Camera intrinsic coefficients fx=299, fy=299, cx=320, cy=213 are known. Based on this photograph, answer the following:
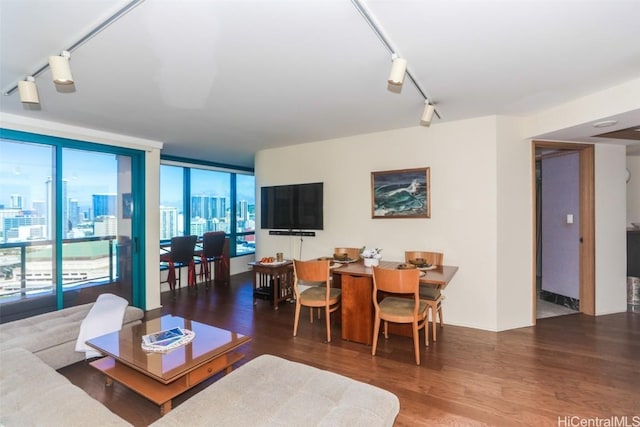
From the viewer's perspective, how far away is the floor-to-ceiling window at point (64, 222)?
3.33m

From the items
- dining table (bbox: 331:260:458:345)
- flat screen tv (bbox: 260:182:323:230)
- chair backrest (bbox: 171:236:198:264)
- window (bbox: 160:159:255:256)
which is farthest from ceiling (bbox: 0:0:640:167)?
window (bbox: 160:159:255:256)

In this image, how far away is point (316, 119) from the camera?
3549 mm

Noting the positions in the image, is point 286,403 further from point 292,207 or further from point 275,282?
point 292,207

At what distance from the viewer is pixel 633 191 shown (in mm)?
4898

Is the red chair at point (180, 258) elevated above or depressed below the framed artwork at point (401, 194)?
below

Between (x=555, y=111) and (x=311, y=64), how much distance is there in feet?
9.10

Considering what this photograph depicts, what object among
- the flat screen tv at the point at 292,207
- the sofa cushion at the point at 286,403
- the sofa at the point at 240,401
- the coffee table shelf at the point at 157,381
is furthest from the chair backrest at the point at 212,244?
the sofa cushion at the point at 286,403

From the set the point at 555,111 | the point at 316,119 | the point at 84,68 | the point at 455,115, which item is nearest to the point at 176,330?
the point at 84,68

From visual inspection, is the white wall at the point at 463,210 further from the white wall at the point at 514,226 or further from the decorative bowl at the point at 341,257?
the decorative bowl at the point at 341,257

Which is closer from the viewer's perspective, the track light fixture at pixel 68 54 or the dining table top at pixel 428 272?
the track light fixture at pixel 68 54

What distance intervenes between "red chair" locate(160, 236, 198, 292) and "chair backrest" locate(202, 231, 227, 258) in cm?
20

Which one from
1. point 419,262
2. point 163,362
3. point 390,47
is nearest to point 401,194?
point 419,262

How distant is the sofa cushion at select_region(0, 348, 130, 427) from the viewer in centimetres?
144

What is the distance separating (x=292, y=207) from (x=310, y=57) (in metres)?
2.90
